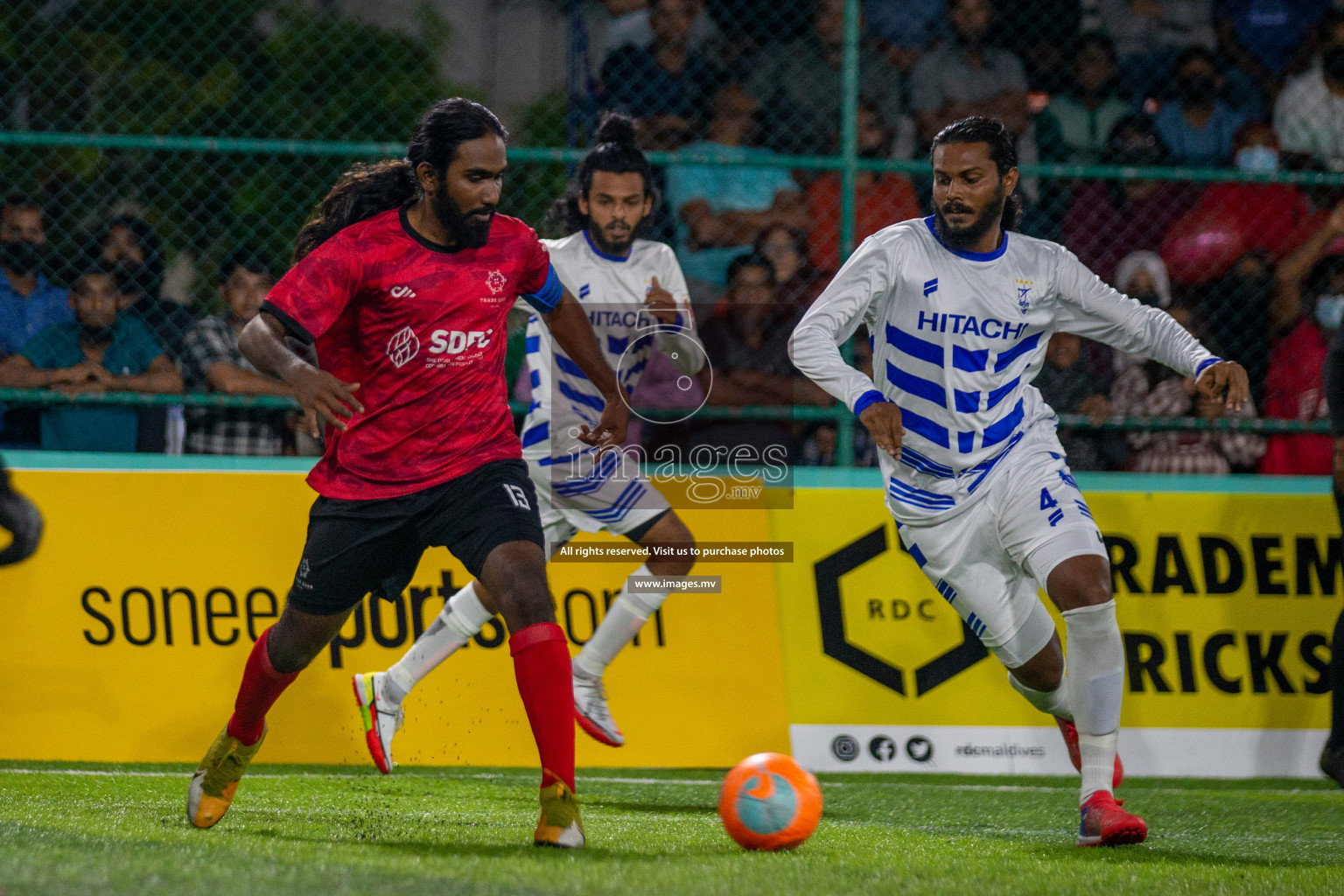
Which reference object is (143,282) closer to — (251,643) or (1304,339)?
(251,643)

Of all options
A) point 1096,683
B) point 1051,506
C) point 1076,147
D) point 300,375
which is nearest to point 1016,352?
point 1051,506

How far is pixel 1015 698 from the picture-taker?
668cm

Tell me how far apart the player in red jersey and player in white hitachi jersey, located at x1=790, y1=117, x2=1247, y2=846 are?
1.08 metres

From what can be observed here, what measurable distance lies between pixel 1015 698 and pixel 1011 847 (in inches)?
84.2

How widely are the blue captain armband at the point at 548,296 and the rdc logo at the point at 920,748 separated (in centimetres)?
288

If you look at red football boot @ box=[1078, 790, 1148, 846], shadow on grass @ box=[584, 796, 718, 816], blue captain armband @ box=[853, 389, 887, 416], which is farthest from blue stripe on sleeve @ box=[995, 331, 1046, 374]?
shadow on grass @ box=[584, 796, 718, 816]

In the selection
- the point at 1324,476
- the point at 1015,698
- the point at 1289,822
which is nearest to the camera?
the point at 1289,822

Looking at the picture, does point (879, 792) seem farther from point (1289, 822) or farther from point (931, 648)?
point (1289, 822)

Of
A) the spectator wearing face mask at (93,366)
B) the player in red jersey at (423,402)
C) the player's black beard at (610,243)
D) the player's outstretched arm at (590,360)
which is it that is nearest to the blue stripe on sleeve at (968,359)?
the player's outstretched arm at (590,360)

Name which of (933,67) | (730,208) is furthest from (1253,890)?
(933,67)

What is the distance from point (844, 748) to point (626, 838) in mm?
2331

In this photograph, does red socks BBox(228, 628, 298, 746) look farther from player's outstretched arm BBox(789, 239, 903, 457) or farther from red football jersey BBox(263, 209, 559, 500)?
player's outstretched arm BBox(789, 239, 903, 457)

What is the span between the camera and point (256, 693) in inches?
181

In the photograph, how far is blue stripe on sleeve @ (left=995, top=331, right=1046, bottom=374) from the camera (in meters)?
4.99
